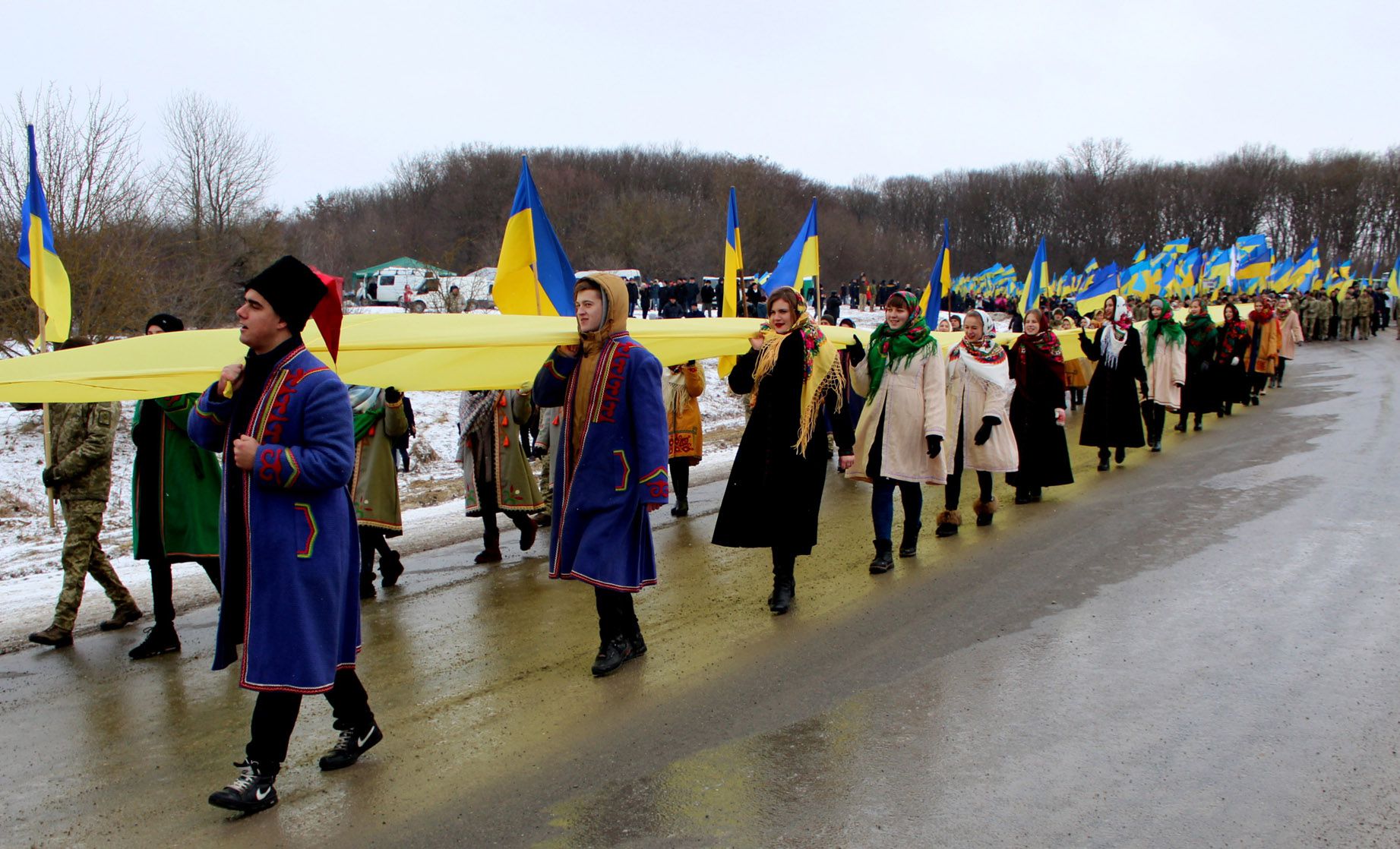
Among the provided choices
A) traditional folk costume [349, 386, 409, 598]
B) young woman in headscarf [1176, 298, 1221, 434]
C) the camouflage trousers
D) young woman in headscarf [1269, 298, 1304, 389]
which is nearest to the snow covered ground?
the camouflage trousers

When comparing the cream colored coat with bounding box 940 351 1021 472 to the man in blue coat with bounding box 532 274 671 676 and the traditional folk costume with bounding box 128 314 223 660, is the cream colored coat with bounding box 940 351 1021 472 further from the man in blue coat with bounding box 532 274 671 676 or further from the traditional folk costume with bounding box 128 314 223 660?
the traditional folk costume with bounding box 128 314 223 660

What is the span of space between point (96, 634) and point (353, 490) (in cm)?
175

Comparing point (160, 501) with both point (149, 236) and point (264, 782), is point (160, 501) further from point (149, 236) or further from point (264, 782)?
point (149, 236)

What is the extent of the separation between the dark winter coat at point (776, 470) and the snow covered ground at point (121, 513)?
3.24m

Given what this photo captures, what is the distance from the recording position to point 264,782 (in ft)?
12.8

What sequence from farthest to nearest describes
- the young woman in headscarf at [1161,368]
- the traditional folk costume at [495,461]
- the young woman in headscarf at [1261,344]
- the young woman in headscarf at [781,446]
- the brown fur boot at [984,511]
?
the young woman in headscarf at [1261,344] < the young woman in headscarf at [1161,368] < the brown fur boot at [984,511] < the traditional folk costume at [495,461] < the young woman in headscarf at [781,446]

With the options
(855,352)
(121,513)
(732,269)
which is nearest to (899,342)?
(855,352)

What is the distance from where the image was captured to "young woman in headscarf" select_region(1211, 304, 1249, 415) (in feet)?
50.7

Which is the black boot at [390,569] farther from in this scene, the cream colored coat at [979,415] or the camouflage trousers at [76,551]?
the cream colored coat at [979,415]

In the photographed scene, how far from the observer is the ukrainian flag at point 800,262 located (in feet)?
33.6

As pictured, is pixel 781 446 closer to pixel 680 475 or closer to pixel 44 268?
pixel 680 475

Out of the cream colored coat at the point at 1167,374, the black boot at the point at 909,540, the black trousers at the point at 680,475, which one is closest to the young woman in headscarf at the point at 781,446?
the black boot at the point at 909,540

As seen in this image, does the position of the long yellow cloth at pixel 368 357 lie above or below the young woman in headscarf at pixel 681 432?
above

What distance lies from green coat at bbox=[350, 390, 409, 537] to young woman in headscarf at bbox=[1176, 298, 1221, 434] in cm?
1133
